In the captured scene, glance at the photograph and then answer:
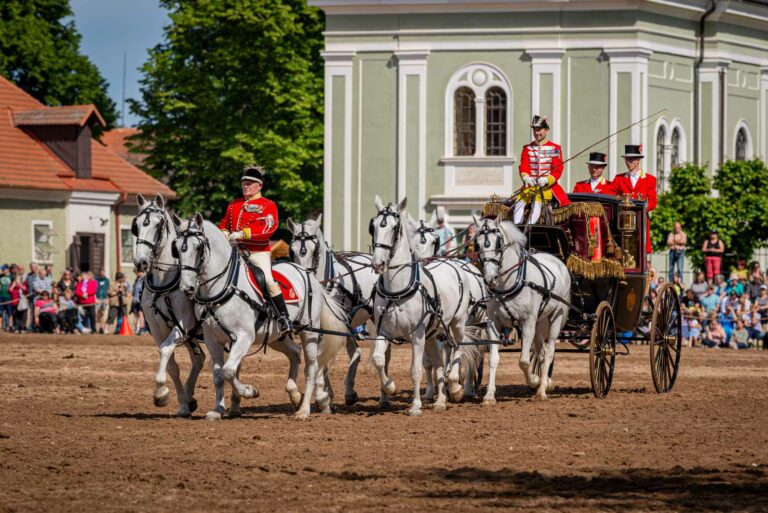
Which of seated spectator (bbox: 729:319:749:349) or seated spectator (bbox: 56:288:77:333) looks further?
seated spectator (bbox: 56:288:77:333)

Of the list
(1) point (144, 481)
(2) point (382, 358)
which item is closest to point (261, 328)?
(2) point (382, 358)

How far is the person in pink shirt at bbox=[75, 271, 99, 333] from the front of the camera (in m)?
39.3

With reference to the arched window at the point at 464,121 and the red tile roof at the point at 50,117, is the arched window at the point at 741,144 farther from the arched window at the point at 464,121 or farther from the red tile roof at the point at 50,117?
the red tile roof at the point at 50,117

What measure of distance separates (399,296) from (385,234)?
707mm

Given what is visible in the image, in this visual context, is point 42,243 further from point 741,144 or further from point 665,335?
point 665,335

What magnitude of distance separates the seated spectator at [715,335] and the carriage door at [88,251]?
77.5ft

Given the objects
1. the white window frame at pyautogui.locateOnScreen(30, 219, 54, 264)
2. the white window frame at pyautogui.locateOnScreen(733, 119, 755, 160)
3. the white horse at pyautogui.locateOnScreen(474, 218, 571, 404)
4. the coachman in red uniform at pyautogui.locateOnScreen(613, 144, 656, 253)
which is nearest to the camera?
the white horse at pyautogui.locateOnScreen(474, 218, 571, 404)

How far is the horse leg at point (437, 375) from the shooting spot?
18.4m

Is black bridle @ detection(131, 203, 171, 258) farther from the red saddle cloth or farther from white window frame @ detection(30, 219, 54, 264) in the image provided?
white window frame @ detection(30, 219, 54, 264)

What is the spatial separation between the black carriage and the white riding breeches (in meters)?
3.93

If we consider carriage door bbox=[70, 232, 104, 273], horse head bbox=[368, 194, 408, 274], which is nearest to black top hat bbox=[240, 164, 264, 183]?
horse head bbox=[368, 194, 408, 274]

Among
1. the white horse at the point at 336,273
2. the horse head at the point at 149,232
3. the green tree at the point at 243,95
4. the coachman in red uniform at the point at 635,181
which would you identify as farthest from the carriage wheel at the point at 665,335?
the green tree at the point at 243,95

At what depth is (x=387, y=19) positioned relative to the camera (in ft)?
144

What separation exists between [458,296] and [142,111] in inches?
1506
